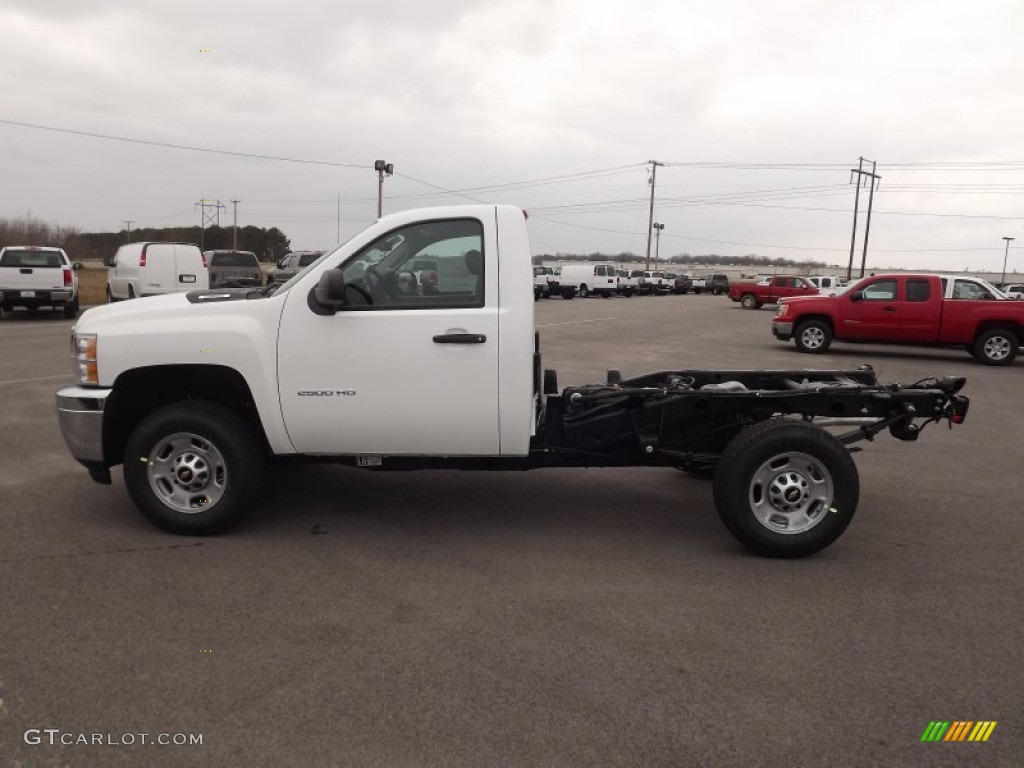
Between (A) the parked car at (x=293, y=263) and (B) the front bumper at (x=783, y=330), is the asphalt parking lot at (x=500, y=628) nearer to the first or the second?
(B) the front bumper at (x=783, y=330)

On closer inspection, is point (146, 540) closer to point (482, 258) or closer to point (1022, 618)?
point (482, 258)

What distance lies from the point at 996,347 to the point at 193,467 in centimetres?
1693

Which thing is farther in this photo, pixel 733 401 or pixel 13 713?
pixel 733 401

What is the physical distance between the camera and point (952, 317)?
17141 millimetres

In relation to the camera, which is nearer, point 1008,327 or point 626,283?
point 1008,327

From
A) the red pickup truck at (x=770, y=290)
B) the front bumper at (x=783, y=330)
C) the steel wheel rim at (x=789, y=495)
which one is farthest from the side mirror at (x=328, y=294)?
the red pickup truck at (x=770, y=290)

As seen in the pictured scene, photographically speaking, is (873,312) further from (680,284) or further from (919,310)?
(680,284)

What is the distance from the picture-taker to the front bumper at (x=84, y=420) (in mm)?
5020

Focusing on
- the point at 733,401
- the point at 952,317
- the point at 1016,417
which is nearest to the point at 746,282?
the point at 952,317

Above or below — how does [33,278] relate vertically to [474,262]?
below

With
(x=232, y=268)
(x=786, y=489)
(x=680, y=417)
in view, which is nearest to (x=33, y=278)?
(x=232, y=268)

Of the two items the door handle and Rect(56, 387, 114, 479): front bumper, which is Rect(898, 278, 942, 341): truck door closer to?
the door handle

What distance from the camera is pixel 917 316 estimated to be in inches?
682

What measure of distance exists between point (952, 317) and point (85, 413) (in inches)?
670
